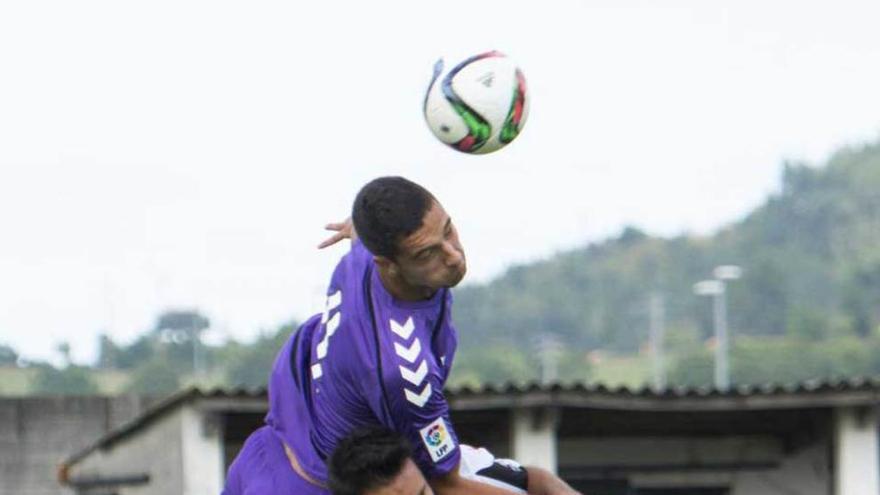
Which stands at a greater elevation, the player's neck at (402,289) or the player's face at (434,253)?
the player's face at (434,253)

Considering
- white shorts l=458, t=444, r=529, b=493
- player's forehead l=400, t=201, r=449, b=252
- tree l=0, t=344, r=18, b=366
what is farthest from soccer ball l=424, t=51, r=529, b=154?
tree l=0, t=344, r=18, b=366

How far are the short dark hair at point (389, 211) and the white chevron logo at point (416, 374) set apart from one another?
42 cm

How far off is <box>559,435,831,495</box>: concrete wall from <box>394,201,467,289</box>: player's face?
12424 mm

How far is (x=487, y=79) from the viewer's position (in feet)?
28.7

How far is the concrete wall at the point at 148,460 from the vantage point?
18969 mm

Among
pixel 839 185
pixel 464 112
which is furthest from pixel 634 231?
pixel 464 112

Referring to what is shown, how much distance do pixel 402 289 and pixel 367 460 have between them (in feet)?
2.14

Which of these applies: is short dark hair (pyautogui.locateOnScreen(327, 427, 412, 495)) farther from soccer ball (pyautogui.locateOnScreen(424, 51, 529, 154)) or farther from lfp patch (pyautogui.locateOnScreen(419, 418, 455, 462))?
soccer ball (pyautogui.locateOnScreen(424, 51, 529, 154))

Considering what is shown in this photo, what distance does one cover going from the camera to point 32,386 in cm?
3073

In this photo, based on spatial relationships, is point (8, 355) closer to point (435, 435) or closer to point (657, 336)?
point (435, 435)

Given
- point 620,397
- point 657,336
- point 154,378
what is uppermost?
point 620,397

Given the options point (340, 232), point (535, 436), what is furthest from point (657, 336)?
point (340, 232)

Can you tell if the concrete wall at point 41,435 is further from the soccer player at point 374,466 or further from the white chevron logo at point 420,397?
the white chevron logo at point 420,397

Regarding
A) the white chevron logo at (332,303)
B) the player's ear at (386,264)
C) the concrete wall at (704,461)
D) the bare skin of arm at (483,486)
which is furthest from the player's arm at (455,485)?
the concrete wall at (704,461)
